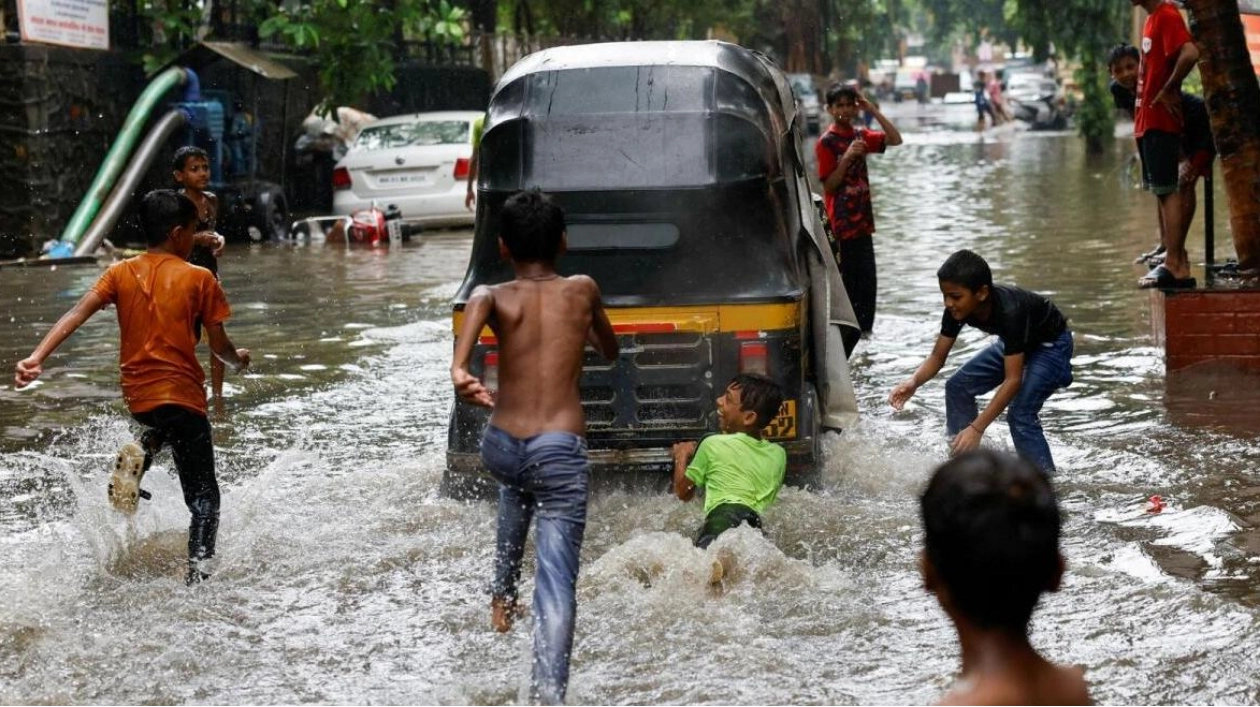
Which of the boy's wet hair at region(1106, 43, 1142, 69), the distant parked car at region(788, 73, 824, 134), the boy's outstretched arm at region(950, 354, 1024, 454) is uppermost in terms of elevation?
the distant parked car at region(788, 73, 824, 134)

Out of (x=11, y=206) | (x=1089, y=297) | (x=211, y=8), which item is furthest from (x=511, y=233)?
(x=211, y=8)

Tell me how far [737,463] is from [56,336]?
2565 mm

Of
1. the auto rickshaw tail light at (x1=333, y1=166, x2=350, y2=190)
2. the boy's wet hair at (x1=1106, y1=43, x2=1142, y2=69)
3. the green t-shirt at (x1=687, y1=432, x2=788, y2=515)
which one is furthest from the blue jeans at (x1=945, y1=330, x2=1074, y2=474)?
the auto rickshaw tail light at (x1=333, y1=166, x2=350, y2=190)

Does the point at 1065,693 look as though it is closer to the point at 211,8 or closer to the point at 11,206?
the point at 11,206

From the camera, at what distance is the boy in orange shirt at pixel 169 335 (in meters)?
6.56

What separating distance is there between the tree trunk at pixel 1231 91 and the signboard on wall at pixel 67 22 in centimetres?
1309

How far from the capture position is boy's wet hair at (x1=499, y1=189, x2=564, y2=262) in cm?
530

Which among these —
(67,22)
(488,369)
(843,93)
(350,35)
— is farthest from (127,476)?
(350,35)

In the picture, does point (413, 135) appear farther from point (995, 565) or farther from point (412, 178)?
point (995, 565)

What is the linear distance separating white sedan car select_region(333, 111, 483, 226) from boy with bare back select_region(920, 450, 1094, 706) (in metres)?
18.8

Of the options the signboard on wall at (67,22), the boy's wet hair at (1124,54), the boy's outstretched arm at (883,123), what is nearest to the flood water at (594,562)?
the boy's outstretched arm at (883,123)

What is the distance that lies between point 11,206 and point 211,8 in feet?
16.2

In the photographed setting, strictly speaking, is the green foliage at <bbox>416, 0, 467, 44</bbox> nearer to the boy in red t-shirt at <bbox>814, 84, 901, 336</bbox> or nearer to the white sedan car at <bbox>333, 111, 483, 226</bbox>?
the white sedan car at <bbox>333, 111, 483, 226</bbox>

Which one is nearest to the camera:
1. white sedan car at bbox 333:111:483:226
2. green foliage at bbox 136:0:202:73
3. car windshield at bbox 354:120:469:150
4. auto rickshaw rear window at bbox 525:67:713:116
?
auto rickshaw rear window at bbox 525:67:713:116
